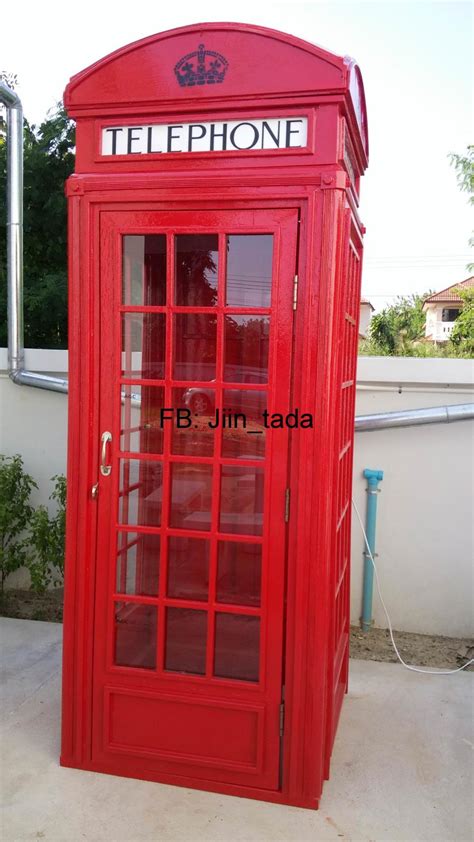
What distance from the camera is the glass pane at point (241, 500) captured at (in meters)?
2.54

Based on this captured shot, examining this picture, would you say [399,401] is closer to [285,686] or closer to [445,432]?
[445,432]

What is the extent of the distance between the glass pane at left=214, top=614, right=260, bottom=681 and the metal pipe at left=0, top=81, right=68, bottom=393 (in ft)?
7.86

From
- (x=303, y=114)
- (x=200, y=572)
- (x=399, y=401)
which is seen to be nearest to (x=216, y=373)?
(x=200, y=572)

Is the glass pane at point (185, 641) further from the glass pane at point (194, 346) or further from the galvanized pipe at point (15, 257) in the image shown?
the galvanized pipe at point (15, 257)

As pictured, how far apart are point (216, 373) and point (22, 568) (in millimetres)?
3012

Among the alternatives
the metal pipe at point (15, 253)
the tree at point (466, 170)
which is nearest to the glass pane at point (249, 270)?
the metal pipe at point (15, 253)

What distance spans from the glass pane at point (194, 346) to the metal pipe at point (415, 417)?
166 centimetres

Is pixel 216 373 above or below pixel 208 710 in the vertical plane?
above

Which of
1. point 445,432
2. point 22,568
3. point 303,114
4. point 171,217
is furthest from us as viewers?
point 22,568

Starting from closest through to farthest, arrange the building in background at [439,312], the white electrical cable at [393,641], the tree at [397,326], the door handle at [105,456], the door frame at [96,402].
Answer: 1. the door frame at [96,402]
2. the door handle at [105,456]
3. the white electrical cable at [393,641]
4. the tree at [397,326]
5. the building in background at [439,312]

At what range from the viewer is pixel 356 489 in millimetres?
4230

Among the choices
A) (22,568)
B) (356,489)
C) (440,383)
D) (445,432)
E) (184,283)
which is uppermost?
(184,283)

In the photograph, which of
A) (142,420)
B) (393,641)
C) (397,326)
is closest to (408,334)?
(397,326)

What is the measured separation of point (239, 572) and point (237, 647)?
29 centimetres
